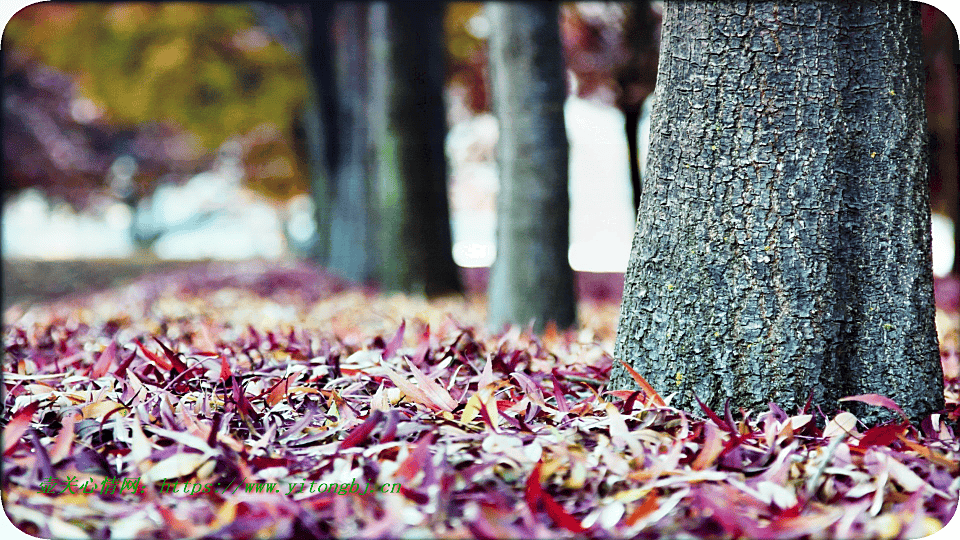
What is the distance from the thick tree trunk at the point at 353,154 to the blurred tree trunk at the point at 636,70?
442 cm

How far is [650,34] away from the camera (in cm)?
1157

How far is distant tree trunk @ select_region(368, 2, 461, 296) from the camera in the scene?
716 centimetres

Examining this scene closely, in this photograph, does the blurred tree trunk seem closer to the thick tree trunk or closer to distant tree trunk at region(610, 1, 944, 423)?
the thick tree trunk

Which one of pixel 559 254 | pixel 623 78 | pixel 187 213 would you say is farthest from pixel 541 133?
pixel 187 213

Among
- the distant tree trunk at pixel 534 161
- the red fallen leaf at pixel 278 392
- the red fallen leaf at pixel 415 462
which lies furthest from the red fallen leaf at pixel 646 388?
the distant tree trunk at pixel 534 161

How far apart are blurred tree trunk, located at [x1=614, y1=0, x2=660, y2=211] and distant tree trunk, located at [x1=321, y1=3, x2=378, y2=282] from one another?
442 centimetres

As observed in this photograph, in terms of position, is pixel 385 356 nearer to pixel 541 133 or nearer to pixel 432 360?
pixel 432 360

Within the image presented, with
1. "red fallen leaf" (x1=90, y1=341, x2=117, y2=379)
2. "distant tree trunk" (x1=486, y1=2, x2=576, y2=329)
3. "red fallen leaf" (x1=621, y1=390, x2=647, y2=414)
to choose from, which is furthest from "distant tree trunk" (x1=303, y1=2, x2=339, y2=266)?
"red fallen leaf" (x1=621, y1=390, x2=647, y2=414)

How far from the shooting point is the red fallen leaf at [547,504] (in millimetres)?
1369

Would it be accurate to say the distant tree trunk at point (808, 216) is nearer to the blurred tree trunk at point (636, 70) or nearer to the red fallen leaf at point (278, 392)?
the red fallen leaf at point (278, 392)

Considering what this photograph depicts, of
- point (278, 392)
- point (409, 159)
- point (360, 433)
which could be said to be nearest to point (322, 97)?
point (409, 159)

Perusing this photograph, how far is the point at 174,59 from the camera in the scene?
11.1m

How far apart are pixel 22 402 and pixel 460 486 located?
4.48 ft

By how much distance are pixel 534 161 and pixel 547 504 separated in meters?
3.24
